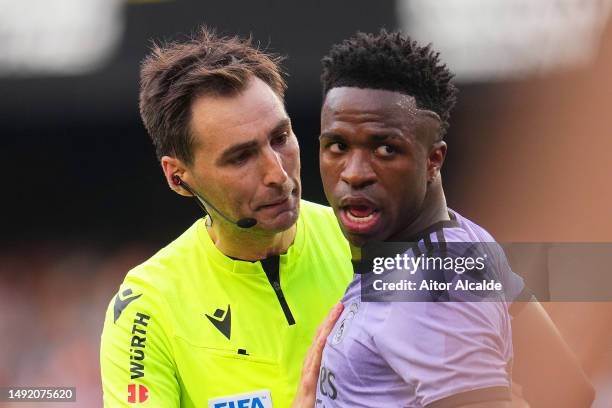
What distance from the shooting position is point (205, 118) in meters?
2.76

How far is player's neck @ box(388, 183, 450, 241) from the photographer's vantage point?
7.15ft

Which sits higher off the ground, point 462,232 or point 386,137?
point 386,137

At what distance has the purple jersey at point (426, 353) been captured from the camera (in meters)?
1.95

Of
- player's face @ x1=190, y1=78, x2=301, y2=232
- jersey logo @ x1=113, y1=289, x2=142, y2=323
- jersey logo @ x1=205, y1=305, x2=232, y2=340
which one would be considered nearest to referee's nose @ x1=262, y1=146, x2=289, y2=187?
player's face @ x1=190, y1=78, x2=301, y2=232

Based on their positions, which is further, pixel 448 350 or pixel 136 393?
pixel 136 393

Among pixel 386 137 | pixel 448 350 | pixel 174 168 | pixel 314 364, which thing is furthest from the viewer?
pixel 174 168

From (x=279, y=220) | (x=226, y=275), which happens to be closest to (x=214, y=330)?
(x=226, y=275)

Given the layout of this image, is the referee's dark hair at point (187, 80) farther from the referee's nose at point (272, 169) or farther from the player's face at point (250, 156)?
the referee's nose at point (272, 169)

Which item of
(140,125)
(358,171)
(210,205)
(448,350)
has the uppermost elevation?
(140,125)

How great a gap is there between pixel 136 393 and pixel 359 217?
98 centimetres

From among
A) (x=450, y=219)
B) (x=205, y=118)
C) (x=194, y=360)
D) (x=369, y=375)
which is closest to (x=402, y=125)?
(x=450, y=219)

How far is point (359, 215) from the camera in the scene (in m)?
2.22

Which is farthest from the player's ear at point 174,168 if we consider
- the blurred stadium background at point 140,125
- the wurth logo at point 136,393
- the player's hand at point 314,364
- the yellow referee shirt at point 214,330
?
the blurred stadium background at point 140,125

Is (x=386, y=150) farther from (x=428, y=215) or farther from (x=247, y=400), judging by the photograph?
(x=247, y=400)
